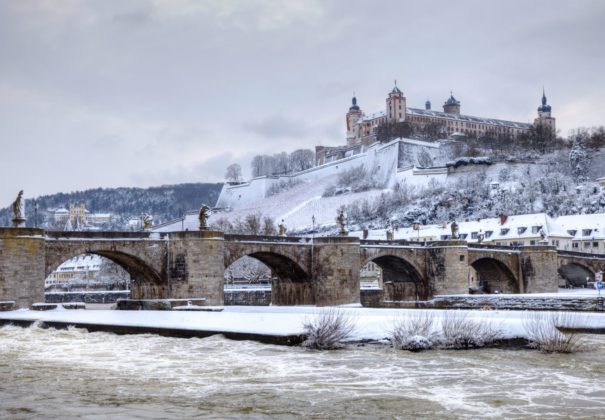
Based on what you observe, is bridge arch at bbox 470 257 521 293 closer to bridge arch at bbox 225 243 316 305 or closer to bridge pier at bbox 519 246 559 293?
bridge pier at bbox 519 246 559 293

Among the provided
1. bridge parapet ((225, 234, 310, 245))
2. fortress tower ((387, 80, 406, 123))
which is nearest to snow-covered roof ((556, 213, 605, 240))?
bridge parapet ((225, 234, 310, 245))

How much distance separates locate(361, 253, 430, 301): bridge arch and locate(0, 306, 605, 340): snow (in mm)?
25185

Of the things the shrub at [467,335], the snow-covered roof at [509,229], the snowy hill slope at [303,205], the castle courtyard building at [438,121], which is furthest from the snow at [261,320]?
the castle courtyard building at [438,121]

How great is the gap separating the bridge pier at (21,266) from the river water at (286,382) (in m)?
11.6

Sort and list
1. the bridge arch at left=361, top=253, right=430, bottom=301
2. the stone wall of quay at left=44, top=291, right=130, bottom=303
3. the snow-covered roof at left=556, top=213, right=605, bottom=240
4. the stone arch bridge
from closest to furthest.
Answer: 1. the stone arch bridge
2. the bridge arch at left=361, top=253, right=430, bottom=301
3. the stone wall of quay at left=44, top=291, right=130, bottom=303
4. the snow-covered roof at left=556, top=213, right=605, bottom=240

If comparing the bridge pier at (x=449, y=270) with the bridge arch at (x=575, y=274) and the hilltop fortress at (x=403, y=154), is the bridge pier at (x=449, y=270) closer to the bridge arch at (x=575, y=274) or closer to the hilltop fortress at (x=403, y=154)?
the bridge arch at (x=575, y=274)

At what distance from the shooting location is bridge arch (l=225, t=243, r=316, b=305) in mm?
47062

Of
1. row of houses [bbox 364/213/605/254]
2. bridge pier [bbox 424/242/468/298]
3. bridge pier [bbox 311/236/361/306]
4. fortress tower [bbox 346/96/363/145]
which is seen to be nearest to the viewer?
bridge pier [bbox 311/236/361/306]

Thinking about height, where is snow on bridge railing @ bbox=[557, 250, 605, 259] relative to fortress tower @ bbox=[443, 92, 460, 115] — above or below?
below

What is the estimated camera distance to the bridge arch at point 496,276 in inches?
2552

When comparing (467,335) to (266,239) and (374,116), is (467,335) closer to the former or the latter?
(266,239)

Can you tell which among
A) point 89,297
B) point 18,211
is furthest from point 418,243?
point 18,211

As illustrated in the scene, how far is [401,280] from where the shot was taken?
5966cm

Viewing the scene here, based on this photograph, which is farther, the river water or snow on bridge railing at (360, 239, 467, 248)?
snow on bridge railing at (360, 239, 467, 248)
